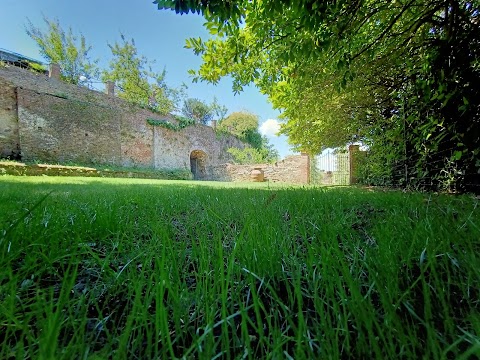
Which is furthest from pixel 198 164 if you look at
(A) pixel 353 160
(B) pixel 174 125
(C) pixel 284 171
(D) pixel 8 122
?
(A) pixel 353 160

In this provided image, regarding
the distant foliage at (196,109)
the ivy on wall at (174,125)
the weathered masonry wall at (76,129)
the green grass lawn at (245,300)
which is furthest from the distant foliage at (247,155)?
the green grass lawn at (245,300)

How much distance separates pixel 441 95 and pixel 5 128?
47.9 feet

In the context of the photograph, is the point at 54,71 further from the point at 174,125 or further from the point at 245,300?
the point at 245,300

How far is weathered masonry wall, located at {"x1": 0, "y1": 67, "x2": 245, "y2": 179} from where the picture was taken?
10492mm

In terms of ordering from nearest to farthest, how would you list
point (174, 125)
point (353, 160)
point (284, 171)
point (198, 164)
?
point (353, 160)
point (284, 171)
point (174, 125)
point (198, 164)

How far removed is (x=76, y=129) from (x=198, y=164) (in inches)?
359

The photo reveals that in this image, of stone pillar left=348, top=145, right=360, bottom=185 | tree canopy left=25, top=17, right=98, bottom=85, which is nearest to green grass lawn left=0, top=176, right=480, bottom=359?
stone pillar left=348, top=145, right=360, bottom=185

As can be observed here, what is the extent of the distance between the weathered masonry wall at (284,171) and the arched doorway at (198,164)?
3.38m

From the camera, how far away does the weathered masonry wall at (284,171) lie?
12.2m

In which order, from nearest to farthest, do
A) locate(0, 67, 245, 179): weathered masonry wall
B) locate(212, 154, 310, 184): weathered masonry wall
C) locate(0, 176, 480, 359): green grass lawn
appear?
locate(0, 176, 480, 359): green grass lawn
locate(0, 67, 245, 179): weathered masonry wall
locate(212, 154, 310, 184): weathered masonry wall

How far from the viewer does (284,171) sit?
43.3 feet

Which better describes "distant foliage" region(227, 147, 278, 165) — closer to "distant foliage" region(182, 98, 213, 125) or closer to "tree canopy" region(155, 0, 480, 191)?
"distant foliage" region(182, 98, 213, 125)

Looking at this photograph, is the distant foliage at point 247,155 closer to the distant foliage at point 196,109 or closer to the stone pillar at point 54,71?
the distant foliage at point 196,109

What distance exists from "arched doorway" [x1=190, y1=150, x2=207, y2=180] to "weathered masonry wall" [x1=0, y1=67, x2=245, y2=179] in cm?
156
